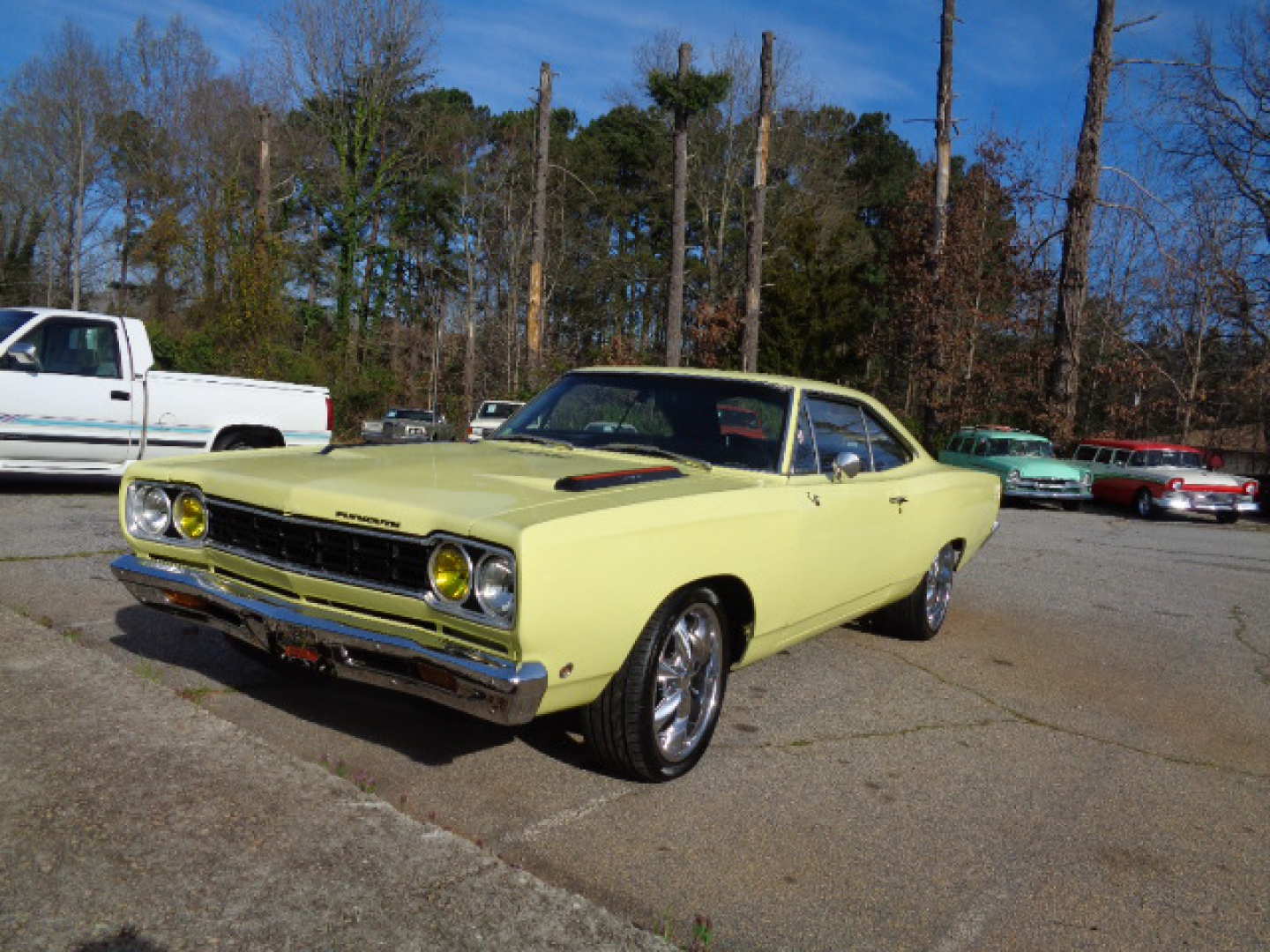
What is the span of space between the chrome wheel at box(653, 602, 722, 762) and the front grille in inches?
35.7

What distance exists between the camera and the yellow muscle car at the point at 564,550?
2.92 metres

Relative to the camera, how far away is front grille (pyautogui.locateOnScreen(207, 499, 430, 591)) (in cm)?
307

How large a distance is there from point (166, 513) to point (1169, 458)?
1846cm

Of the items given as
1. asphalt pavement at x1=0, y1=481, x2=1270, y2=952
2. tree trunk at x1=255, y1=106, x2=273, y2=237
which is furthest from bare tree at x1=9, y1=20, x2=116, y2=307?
asphalt pavement at x1=0, y1=481, x2=1270, y2=952

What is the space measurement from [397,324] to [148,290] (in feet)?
36.7

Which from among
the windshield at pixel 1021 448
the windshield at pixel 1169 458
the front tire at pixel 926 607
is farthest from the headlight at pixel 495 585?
the windshield at pixel 1169 458

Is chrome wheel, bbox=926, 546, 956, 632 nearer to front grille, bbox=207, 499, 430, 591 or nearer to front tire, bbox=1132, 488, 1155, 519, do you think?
front grille, bbox=207, 499, 430, 591

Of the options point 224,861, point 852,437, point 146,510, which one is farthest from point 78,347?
point 224,861

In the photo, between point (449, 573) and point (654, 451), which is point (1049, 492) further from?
point (449, 573)

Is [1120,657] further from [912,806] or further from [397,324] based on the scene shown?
[397,324]

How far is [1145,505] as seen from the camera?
57.4 ft

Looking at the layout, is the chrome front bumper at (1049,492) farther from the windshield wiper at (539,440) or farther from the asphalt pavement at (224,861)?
the asphalt pavement at (224,861)

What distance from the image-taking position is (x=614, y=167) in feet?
144

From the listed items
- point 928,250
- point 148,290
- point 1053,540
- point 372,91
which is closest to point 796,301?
point 928,250
